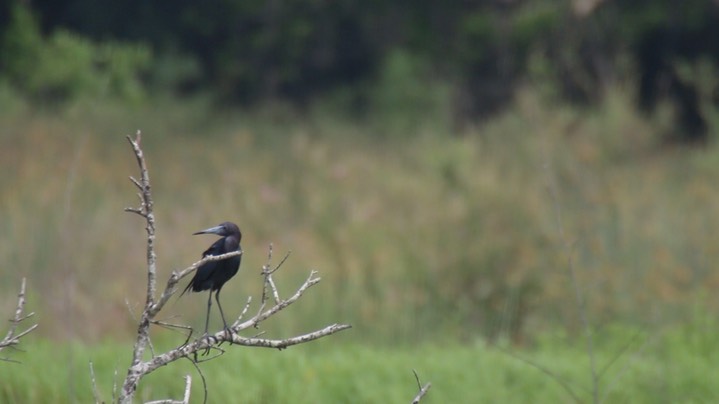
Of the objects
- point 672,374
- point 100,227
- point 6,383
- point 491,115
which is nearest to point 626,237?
point 672,374

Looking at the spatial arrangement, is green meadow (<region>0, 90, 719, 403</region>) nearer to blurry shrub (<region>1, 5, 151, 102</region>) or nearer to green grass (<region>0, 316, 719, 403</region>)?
green grass (<region>0, 316, 719, 403</region>)

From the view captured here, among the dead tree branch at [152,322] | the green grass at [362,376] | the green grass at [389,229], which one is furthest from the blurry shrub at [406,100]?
the dead tree branch at [152,322]

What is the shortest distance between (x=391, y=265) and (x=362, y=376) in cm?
273

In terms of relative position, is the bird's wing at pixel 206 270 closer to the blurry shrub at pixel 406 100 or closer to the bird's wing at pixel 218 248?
the bird's wing at pixel 218 248

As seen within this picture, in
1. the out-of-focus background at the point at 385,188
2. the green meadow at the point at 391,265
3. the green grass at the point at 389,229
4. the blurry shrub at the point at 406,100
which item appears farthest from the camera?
the blurry shrub at the point at 406,100

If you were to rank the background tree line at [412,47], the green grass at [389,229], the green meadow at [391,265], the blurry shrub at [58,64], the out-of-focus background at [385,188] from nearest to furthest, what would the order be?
the green meadow at [391,265]
the out-of-focus background at [385,188]
the green grass at [389,229]
the blurry shrub at [58,64]
the background tree line at [412,47]

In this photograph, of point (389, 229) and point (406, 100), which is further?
point (406, 100)

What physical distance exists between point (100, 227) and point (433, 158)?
439cm

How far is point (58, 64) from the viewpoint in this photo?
48.6ft

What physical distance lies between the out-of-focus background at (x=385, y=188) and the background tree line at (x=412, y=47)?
0.05m

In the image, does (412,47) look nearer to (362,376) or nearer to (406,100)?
(406,100)

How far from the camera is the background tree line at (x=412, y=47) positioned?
1884 cm

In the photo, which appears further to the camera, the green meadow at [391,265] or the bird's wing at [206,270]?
the green meadow at [391,265]

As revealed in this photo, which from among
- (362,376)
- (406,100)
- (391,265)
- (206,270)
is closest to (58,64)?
(406,100)
